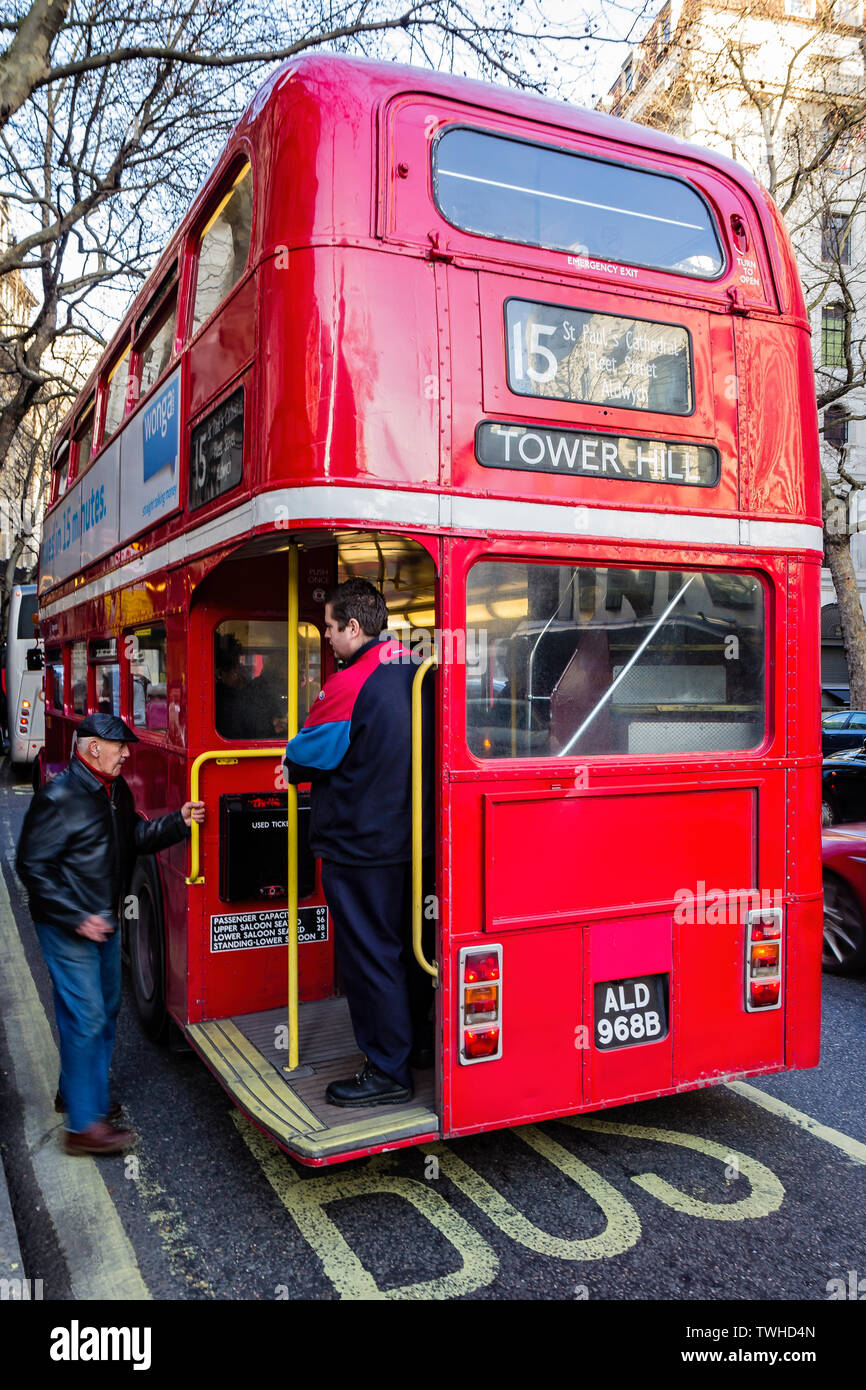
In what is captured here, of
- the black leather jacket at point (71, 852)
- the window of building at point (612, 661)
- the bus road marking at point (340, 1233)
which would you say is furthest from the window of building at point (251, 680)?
the bus road marking at point (340, 1233)

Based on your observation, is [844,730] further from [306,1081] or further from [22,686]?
[22,686]

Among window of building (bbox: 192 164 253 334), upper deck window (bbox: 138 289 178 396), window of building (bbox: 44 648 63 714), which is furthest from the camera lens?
window of building (bbox: 44 648 63 714)

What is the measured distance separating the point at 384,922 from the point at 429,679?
91cm

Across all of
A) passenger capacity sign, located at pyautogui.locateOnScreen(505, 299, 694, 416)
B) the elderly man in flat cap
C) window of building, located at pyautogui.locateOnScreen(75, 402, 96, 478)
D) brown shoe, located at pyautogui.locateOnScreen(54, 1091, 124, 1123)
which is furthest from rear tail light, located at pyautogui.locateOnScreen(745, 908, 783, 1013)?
window of building, located at pyautogui.locateOnScreen(75, 402, 96, 478)

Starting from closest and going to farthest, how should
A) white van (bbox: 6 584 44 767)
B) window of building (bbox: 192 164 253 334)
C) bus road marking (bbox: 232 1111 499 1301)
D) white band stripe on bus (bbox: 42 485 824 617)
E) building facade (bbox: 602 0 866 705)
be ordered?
bus road marking (bbox: 232 1111 499 1301) < white band stripe on bus (bbox: 42 485 824 617) < window of building (bbox: 192 164 253 334) < building facade (bbox: 602 0 866 705) < white van (bbox: 6 584 44 767)

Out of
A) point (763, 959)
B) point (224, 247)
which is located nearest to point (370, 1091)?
point (763, 959)

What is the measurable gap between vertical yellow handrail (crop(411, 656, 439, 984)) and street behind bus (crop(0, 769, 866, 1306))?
0.62m

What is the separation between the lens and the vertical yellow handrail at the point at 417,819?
328 centimetres

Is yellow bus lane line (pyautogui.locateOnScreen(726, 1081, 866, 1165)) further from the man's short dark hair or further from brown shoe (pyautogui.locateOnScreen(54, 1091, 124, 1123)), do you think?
brown shoe (pyautogui.locateOnScreen(54, 1091, 124, 1123))

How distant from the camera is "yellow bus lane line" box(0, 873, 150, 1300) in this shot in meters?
3.09

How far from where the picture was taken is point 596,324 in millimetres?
3527

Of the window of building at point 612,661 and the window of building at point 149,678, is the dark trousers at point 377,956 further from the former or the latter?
the window of building at point 149,678

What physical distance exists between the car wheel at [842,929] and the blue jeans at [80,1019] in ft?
15.1
